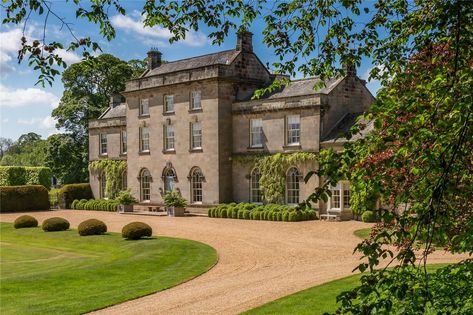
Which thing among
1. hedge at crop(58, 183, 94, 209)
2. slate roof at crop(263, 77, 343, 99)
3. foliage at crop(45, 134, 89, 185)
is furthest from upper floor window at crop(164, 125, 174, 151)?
foliage at crop(45, 134, 89, 185)

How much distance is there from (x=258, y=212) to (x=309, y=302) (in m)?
19.6

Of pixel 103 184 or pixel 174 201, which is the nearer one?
pixel 174 201

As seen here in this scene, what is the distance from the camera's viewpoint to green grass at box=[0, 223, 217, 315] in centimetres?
1379

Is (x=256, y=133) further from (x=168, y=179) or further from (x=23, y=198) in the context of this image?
(x=23, y=198)

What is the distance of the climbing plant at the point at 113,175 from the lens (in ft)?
147

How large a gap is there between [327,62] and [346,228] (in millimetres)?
19734

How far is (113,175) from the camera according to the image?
148 feet

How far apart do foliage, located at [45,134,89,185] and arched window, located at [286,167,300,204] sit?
29.3 m

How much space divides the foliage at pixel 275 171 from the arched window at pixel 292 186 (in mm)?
266

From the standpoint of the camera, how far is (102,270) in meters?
17.3

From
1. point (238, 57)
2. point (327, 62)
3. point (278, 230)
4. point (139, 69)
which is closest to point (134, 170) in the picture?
point (238, 57)

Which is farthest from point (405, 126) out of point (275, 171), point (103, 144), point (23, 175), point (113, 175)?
point (23, 175)

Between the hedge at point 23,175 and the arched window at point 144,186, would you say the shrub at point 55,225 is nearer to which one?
the arched window at point 144,186

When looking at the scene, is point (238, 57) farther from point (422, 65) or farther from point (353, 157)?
point (353, 157)
